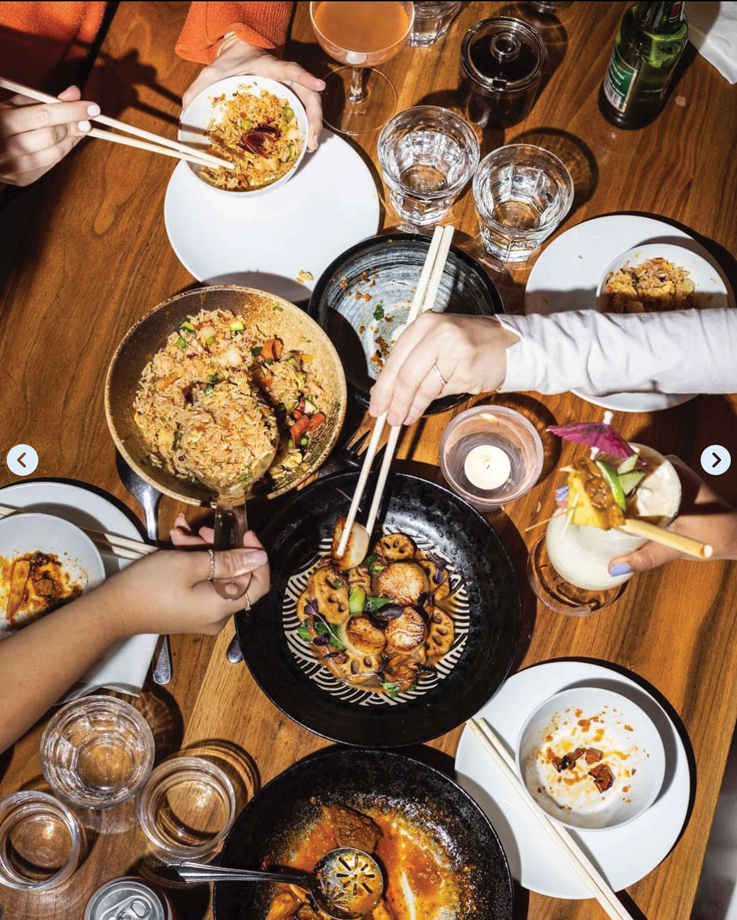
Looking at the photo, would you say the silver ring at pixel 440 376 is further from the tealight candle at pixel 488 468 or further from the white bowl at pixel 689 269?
the white bowl at pixel 689 269

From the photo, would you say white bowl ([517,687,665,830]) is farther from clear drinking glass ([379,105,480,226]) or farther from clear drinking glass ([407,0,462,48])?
clear drinking glass ([407,0,462,48])

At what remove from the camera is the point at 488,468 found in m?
1.74

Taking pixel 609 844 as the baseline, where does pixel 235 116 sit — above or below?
above

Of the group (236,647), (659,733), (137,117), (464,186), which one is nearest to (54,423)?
(236,647)

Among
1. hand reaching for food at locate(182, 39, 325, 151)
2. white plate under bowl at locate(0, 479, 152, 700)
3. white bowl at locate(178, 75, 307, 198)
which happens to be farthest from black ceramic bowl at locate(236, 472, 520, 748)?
hand reaching for food at locate(182, 39, 325, 151)

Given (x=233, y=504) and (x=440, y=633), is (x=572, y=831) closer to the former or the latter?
(x=440, y=633)

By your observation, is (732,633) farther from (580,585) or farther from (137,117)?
(137,117)

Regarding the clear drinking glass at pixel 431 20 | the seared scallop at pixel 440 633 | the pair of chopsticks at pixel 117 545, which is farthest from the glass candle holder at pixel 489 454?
the clear drinking glass at pixel 431 20

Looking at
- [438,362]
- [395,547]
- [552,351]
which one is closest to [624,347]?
[552,351]

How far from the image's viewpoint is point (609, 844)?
157cm

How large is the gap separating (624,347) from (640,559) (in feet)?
1.40

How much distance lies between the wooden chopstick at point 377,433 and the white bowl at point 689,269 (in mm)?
388

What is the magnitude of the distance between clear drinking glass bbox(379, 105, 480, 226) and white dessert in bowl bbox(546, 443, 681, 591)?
2.65 feet

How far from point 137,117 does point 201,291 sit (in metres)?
0.59
